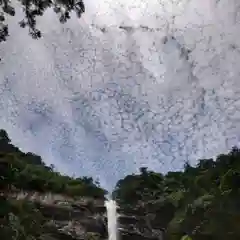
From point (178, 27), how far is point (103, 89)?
48 cm

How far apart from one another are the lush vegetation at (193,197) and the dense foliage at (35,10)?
0.86m

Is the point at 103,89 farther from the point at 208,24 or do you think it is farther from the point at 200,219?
the point at 200,219

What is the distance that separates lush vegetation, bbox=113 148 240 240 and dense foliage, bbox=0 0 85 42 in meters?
0.86

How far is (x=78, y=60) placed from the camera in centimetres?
236

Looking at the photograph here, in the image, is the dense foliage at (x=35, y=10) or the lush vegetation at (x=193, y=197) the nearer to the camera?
the lush vegetation at (x=193, y=197)


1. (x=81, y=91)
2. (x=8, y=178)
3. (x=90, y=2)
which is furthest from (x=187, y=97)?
(x=8, y=178)

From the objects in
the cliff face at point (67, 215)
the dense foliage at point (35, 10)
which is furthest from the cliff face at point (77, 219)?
the dense foliage at point (35, 10)

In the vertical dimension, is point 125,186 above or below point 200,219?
above

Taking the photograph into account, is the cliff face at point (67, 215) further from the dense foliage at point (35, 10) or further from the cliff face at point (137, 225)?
the dense foliage at point (35, 10)

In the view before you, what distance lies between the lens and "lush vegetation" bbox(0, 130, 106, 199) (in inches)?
90.4

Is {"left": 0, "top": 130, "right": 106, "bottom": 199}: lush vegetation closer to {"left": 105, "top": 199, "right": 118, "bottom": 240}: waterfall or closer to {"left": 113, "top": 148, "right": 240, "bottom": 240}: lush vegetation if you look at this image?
{"left": 105, "top": 199, "right": 118, "bottom": 240}: waterfall

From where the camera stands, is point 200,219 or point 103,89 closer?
point 200,219

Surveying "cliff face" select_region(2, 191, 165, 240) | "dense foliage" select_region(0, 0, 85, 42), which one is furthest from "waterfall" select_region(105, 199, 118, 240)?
"dense foliage" select_region(0, 0, 85, 42)

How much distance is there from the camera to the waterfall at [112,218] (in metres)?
2.22
